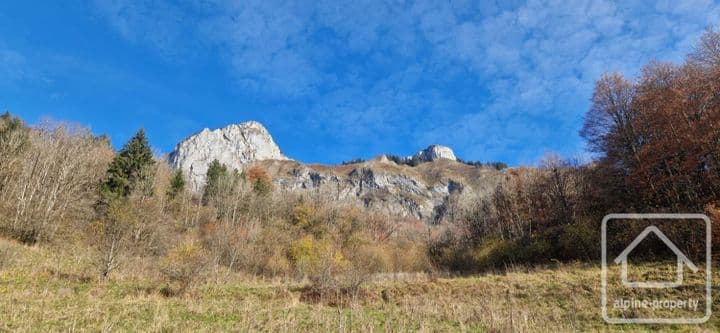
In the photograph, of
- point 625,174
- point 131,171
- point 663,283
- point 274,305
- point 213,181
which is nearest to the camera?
point 274,305

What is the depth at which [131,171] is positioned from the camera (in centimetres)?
3875

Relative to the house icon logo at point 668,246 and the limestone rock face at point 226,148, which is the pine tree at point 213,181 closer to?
A: the house icon logo at point 668,246

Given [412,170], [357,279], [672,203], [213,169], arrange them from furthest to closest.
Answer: [412,170]
[213,169]
[672,203]
[357,279]

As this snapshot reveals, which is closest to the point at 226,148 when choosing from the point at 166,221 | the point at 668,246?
the point at 166,221

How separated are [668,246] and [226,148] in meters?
175

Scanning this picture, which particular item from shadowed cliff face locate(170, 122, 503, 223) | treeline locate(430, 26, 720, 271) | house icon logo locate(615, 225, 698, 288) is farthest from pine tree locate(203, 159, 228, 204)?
shadowed cliff face locate(170, 122, 503, 223)

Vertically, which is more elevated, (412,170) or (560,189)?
(412,170)

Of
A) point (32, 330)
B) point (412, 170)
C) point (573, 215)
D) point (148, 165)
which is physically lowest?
point (32, 330)

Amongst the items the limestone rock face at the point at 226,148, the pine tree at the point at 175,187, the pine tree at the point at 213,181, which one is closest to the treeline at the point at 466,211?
the pine tree at the point at 175,187

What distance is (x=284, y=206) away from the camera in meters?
59.1

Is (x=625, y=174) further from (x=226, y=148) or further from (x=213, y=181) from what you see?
(x=226, y=148)

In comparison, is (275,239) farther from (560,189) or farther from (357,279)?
(560,189)

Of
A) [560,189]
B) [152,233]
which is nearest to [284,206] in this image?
[152,233]

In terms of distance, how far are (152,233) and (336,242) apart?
2655cm
